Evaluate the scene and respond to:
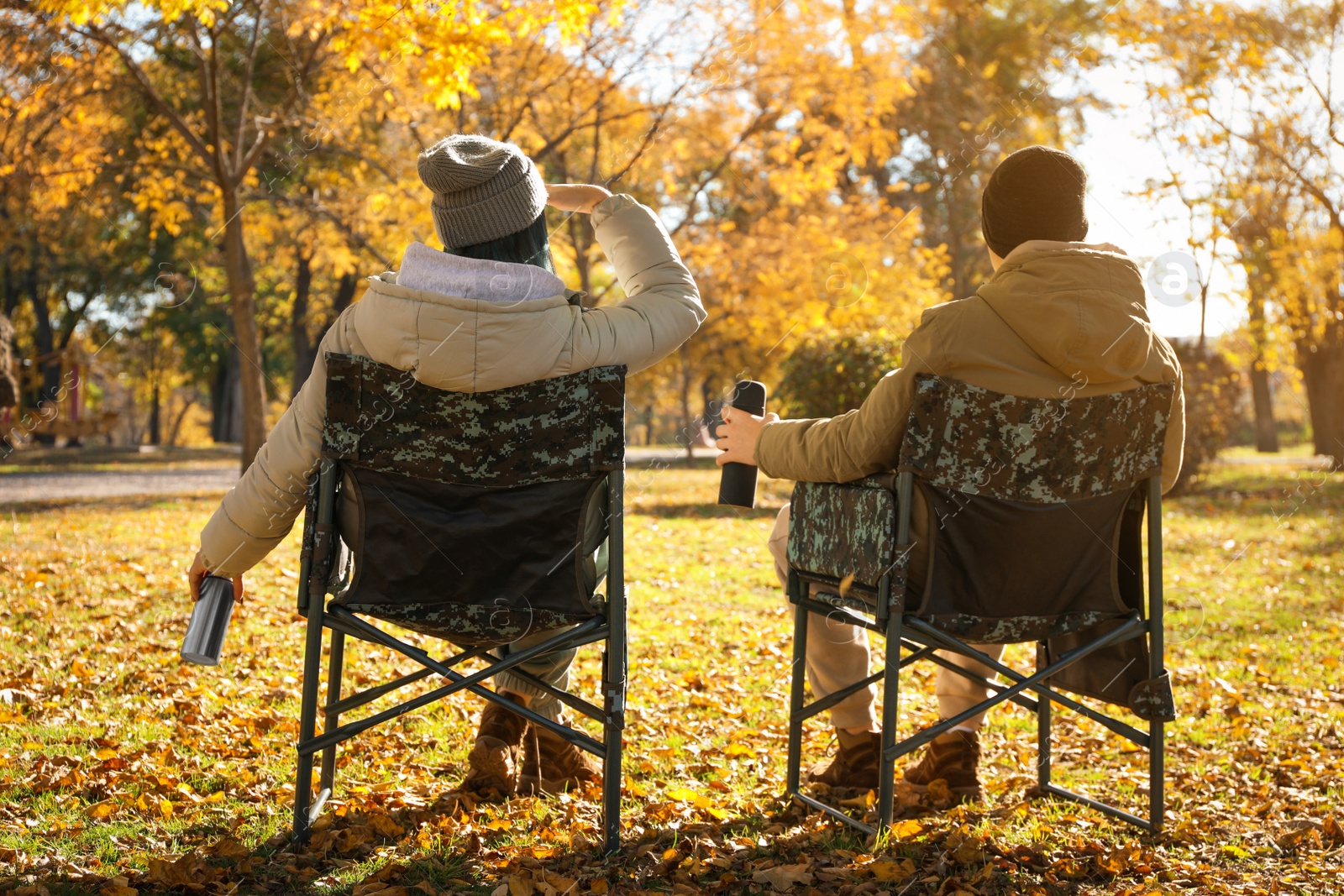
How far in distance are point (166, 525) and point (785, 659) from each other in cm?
670

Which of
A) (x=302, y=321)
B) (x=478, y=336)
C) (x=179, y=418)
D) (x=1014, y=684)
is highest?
(x=302, y=321)

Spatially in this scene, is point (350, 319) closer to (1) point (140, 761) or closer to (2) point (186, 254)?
(1) point (140, 761)

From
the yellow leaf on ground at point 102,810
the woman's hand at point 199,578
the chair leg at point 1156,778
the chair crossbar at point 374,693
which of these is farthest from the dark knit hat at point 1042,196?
the yellow leaf on ground at point 102,810

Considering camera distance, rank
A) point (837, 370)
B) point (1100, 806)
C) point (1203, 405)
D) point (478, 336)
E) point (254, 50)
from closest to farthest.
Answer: point (478, 336)
point (1100, 806)
point (254, 50)
point (837, 370)
point (1203, 405)

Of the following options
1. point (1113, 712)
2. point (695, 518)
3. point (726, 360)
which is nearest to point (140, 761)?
point (1113, 712)

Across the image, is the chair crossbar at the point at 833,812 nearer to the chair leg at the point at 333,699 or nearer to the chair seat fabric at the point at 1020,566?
the chair seat fabric at the point at 1020,566

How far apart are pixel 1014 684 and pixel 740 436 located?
0.94m

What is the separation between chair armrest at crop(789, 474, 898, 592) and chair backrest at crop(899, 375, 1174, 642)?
109 mm

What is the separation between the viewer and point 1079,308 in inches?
103

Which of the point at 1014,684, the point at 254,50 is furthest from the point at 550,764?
the point at 254,50

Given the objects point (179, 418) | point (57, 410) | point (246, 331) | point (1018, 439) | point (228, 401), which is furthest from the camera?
point (179, 418)

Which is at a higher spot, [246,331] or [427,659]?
[246,331]

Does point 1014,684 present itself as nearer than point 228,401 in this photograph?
Yes

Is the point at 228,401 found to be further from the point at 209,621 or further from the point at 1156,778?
the point at 1156,778
